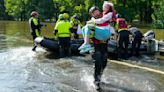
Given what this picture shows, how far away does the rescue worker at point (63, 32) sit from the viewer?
44.3ft

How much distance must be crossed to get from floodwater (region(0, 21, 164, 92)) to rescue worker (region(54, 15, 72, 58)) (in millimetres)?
527

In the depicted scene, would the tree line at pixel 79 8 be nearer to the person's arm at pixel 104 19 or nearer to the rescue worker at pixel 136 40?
the rescue worker at pixel 136 40

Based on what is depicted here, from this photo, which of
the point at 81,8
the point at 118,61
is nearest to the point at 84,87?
the point at 118,61

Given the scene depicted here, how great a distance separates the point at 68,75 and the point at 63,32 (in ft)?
11.4

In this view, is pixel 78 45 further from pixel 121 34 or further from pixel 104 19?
pixel 104 19

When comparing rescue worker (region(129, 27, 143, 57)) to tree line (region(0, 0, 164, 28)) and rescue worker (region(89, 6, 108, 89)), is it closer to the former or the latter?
rescue worker (region(89, 6, 108, 89))

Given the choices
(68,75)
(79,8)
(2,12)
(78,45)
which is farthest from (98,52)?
(2,12)

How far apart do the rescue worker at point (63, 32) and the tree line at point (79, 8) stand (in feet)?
106

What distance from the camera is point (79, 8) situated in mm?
62219

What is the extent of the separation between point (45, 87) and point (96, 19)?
210 centimetres

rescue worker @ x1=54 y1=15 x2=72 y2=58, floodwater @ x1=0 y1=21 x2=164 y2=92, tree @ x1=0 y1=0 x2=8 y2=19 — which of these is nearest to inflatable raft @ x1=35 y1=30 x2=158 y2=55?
floodwater @ x1=0 y1=21 x2=164 y2=92

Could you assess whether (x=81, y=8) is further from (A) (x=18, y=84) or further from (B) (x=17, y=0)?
(A) (x=18, y=84)

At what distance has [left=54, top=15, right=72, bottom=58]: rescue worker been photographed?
13492 millimetres

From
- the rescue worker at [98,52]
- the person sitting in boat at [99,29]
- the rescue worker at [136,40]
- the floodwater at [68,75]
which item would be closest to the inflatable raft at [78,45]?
the rescue worker at [136,40]
